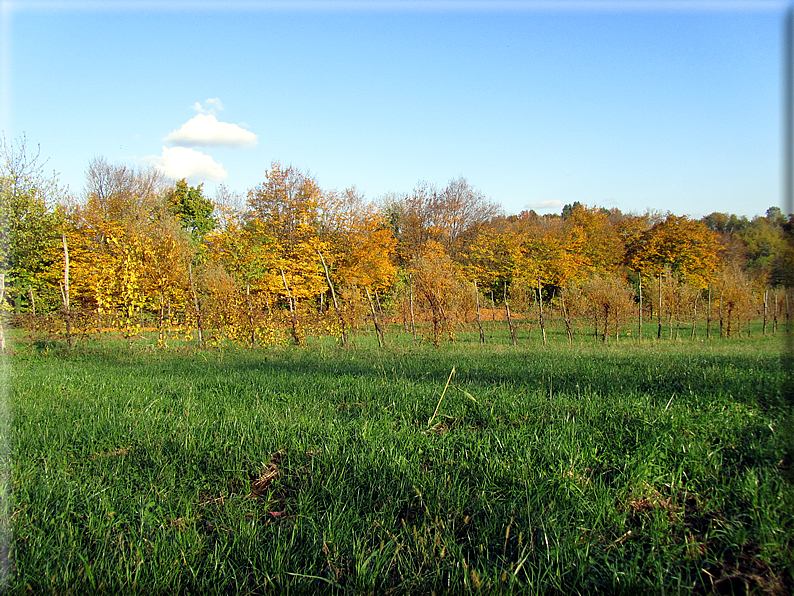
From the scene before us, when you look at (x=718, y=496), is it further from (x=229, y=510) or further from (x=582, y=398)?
(x=229, y=510)

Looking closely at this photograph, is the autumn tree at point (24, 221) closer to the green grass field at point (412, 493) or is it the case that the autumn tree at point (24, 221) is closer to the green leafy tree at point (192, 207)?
the green grass field at point (412, 493)

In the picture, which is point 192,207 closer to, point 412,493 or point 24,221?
point 24,221

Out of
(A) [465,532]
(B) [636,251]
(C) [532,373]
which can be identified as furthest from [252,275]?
(B) [636,251]

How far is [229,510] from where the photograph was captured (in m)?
2.69

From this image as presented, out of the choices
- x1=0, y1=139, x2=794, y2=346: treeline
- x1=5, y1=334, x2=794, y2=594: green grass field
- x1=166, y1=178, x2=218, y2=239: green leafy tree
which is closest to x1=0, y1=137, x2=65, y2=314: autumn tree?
x1=0, y1=139, x2=794, y2=346: treeline

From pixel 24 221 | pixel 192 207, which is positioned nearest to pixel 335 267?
pixel 24 221

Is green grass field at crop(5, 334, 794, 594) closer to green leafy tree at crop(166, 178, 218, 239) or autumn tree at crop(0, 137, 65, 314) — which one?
autumn tree at crop(0, 137, 65, 314)

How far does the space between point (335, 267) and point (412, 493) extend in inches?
932

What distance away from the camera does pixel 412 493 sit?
9.34 ft

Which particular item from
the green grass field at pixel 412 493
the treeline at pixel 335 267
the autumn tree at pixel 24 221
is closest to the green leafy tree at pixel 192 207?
the treeline at pixel 335 267

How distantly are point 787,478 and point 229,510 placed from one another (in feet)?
11.1

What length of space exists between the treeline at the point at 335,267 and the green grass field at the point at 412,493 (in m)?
1.36

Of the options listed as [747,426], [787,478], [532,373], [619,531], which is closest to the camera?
[619,531]

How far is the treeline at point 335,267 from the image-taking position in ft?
A: 42.8
